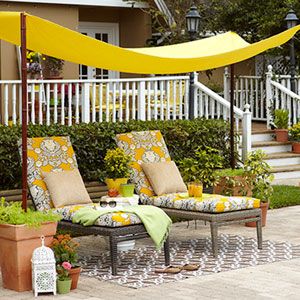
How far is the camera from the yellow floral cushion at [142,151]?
12.2 m

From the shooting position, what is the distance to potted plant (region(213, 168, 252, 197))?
511 inches

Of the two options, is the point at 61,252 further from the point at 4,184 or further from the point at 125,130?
the point at 125,130

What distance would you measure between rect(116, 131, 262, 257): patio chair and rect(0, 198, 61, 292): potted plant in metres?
2.16

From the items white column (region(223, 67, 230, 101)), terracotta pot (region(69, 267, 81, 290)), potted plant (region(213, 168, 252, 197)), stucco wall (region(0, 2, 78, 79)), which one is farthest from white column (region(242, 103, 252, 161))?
terracotta pot (region(69, 267, 81, 290))

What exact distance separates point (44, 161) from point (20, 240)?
250cm

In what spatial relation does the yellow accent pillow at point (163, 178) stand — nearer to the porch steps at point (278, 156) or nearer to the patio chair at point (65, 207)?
the patio chair at point (65, 207)

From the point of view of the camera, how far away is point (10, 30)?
10.2 m

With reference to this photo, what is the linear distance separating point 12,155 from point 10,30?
3386 mm

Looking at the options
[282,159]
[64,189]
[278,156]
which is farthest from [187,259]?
[282,159]

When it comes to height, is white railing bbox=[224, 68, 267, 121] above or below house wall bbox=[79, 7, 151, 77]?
below

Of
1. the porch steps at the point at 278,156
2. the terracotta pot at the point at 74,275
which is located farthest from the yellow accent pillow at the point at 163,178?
the porch steps at the point at 278,156

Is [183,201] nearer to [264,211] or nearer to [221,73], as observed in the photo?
[264,211]

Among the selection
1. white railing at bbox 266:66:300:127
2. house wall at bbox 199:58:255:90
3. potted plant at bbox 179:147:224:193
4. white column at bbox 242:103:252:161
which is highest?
house wall at bbox 199:58:255:90

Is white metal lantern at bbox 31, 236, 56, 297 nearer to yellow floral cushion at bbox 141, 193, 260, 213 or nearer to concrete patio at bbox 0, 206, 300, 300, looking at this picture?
concrete patio at bbox 0, 206, 300, 300
